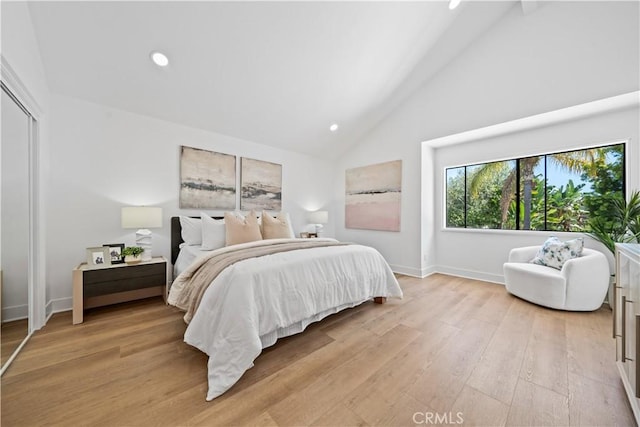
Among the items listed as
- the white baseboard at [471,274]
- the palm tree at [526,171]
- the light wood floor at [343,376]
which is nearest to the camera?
the light wood floor at [343,376]

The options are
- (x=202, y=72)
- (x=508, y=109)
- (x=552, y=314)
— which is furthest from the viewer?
(x=508, y=109)

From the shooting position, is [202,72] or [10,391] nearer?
[10,391]

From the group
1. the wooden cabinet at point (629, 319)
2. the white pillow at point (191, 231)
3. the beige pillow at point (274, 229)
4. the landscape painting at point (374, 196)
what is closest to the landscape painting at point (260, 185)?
the beige pillow at point (274, 229)

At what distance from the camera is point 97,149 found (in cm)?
271

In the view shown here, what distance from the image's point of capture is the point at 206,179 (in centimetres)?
347

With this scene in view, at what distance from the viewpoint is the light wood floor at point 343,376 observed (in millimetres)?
1241

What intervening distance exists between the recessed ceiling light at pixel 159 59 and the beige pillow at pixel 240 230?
5.61 feet

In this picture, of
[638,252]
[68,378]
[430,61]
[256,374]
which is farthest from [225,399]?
[430,61]

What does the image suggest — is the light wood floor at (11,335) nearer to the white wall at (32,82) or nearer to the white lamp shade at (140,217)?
the white wall at (32,82)

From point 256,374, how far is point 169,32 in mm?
2988

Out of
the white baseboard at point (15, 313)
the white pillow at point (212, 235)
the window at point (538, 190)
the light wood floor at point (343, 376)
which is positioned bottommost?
the light wood floor at point (343, 376)

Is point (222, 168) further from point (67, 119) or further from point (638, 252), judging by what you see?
point (638, 252)

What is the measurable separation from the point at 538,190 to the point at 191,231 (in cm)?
488

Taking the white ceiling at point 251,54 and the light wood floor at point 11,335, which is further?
the white ceiling at point 251,54
